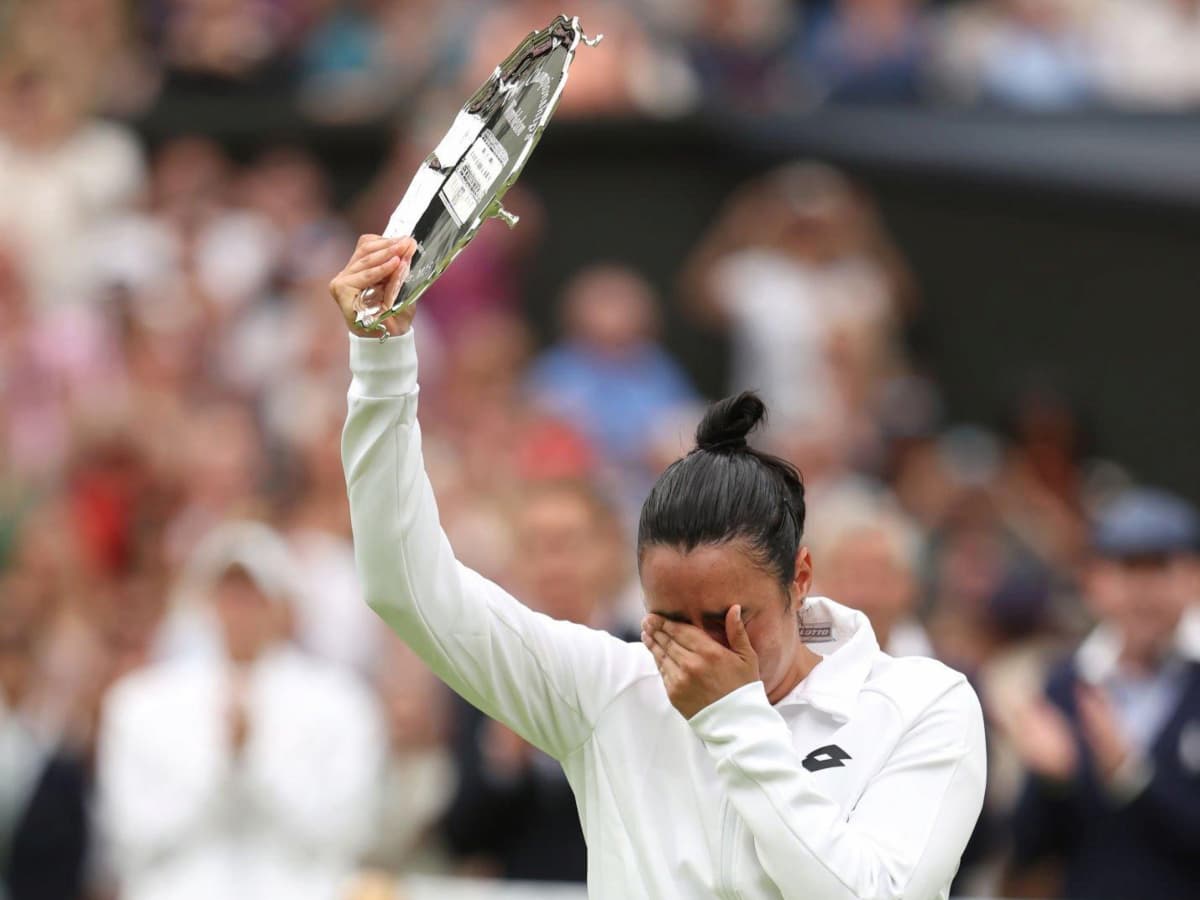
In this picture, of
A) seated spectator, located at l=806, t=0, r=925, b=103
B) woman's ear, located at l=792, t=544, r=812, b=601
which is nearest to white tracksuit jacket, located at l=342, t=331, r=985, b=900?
woman's ear, located at l=792, t=544, r=812, b=601

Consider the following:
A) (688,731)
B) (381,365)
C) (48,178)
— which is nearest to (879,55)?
(48,178)

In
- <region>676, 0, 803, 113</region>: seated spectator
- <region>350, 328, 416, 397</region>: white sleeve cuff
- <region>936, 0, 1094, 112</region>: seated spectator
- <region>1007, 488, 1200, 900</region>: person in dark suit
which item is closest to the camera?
<region>350, 328, 416, 397</region>: white sleeve cuff

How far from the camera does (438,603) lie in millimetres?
2947

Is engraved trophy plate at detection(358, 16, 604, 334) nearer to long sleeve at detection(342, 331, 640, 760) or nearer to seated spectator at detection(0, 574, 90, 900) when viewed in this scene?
long sleeve at detection(342, 331, 640, 760)

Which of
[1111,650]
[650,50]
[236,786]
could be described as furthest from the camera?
[650,50]

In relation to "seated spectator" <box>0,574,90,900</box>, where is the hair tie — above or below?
above

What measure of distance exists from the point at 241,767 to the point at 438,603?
3.26 meters

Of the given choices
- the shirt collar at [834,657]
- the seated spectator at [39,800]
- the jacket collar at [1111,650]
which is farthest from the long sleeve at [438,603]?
the seated spectator at [39,800]

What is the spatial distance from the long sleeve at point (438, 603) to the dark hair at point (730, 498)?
0.23m

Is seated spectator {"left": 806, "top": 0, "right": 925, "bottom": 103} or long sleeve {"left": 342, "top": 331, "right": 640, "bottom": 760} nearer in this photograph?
long sleeve {"left": 342, "top": 331, "right": 640, "bottom": 760}

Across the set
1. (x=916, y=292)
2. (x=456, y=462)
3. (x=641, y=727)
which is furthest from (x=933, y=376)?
(x=641, y=727)

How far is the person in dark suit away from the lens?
543 centimetres

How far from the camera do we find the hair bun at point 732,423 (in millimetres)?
2998

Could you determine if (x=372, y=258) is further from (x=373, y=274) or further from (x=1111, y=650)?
(x=1111, y=650)
